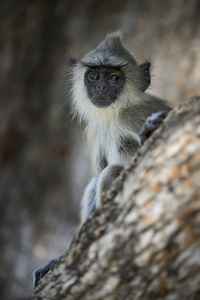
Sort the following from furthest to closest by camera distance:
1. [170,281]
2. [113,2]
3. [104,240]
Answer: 1. [113,2]
2. [104,240]
3. [170,281]

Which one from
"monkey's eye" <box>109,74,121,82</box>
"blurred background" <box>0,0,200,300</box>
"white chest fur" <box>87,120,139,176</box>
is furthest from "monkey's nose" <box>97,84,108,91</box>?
"blurred background" <box>0,0,200,300</box>

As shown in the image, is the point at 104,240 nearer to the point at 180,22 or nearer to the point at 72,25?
the point at 180,22

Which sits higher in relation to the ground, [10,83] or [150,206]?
[10,83]

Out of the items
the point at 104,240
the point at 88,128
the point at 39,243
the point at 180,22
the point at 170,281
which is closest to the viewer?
the point at 170,281

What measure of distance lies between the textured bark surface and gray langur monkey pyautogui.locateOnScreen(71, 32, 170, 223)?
1673 millimetres

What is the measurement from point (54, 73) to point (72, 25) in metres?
0.87

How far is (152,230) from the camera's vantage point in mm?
2250

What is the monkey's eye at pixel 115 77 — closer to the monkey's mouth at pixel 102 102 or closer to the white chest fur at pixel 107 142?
the monkey's mouth at pixel 102 102

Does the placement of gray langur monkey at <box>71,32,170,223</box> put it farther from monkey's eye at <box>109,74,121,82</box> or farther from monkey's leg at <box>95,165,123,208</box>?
monkey's leg at <box>95,165,123,208</box>

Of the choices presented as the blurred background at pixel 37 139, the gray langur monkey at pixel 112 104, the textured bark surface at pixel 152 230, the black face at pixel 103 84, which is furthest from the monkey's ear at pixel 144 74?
the blurred background at pixel 37 139

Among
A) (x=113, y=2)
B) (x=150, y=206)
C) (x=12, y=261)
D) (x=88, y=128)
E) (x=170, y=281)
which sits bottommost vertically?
(x=170, y=281)

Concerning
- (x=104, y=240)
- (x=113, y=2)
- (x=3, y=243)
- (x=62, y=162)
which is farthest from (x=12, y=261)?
(x=104, y=240)

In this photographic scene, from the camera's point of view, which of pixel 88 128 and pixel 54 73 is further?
pixel 54 73

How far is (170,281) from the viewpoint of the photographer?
7.39 feet
